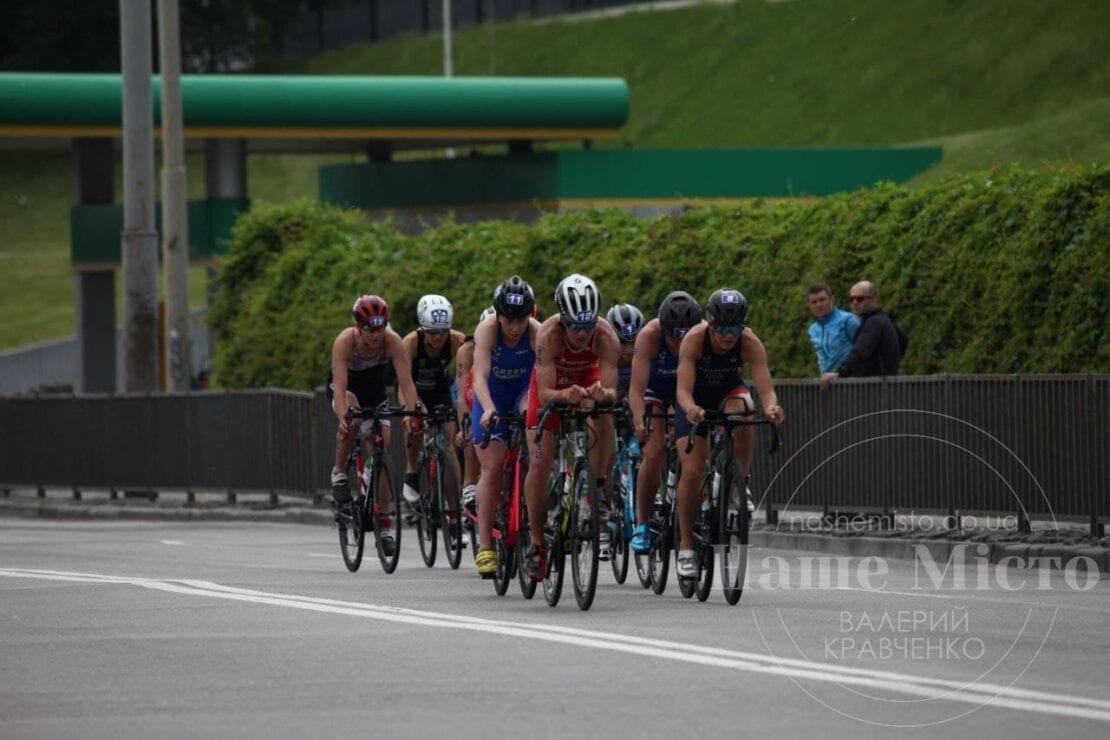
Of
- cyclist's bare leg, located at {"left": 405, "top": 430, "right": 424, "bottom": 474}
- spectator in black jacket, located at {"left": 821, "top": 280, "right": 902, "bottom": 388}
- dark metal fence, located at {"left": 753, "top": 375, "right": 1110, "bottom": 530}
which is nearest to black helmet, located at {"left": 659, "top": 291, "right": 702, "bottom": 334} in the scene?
cyclist's bare leg, located at {"left": 405, "top": 430, "right": 424, "bottom": 474}

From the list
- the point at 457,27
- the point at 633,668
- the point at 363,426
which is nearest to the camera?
the point at 633,668

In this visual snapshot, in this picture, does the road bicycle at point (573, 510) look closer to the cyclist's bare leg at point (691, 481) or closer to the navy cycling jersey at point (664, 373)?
the cyclist's bare leg at point (691, 481)

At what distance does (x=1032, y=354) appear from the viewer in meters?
22.1

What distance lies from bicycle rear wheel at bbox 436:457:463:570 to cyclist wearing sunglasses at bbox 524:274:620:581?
11.3 ft

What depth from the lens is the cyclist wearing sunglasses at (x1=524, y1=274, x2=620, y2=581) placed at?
14.5m

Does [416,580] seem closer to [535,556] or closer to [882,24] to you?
[535,556]

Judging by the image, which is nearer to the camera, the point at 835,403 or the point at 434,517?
the point at 434,517

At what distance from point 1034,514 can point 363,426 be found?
504cm

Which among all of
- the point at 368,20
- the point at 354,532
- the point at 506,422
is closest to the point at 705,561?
the point at 506,422

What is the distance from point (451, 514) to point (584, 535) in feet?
14.6

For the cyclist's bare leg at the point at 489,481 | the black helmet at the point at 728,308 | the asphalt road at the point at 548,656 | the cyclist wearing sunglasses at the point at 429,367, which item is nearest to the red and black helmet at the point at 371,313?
the cyclist wearing sunglasses at the point at 429,367

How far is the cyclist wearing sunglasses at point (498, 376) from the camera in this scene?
15344 millimetres

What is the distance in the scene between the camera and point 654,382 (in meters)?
16.4

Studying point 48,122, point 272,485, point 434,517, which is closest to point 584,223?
point 272,485
